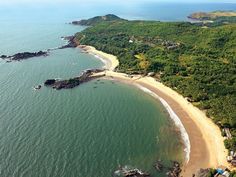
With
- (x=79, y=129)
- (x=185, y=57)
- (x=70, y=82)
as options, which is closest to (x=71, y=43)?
(x=70, y=82)

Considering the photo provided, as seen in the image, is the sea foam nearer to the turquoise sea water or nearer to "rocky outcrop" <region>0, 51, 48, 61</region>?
the turquoise sea water

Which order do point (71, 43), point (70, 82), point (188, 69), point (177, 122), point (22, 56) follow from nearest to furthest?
point (177, 122)
point (70, 82)
point (188, 69)
point (22, 56)
point (71, 43)

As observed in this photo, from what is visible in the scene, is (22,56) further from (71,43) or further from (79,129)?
(79,129)

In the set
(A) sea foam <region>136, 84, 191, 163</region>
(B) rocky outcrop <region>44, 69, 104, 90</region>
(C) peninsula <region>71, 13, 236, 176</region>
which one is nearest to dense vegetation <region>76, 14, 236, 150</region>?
(C) peninsula <region>71, 13, 236, 176</region>

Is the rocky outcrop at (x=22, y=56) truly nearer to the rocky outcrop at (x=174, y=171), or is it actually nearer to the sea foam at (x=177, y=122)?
the sea foam at (x=177, y=122)

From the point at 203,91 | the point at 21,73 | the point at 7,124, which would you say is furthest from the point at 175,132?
the point at 21,73

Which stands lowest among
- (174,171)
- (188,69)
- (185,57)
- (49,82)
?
(174,171)

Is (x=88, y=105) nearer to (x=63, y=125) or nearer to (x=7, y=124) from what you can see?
(x=63, y=125)
